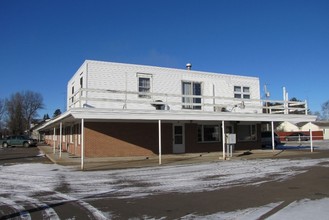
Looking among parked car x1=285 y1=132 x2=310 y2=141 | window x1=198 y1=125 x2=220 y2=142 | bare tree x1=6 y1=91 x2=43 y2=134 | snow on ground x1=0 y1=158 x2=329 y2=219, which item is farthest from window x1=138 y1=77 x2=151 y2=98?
bare tree x1=6 y1=91 x2=43 y2=134

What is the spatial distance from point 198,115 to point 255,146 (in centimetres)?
955

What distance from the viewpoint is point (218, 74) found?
87.8 ft

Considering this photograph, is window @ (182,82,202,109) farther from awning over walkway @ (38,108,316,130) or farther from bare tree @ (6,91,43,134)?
bare tree @ (6,91,43,134)

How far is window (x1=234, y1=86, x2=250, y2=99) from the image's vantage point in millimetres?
27531

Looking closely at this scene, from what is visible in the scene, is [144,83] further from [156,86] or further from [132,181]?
[132,181]

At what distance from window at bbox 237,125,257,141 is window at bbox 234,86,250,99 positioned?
2.30 meters

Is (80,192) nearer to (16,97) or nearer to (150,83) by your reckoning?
(150,83)

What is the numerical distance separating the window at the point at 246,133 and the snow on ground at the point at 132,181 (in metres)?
10.9

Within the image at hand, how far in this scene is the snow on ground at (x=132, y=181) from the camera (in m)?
10.3

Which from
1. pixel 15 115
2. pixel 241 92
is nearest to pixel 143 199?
pixel 241 92

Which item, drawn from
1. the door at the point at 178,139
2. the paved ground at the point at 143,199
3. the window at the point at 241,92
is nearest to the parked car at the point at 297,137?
the window at the point at 241,92

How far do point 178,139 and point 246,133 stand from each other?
6298mm

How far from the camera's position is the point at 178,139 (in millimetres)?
24938

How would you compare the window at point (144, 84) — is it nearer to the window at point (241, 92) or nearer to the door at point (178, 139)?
the door at point (178, 139)
